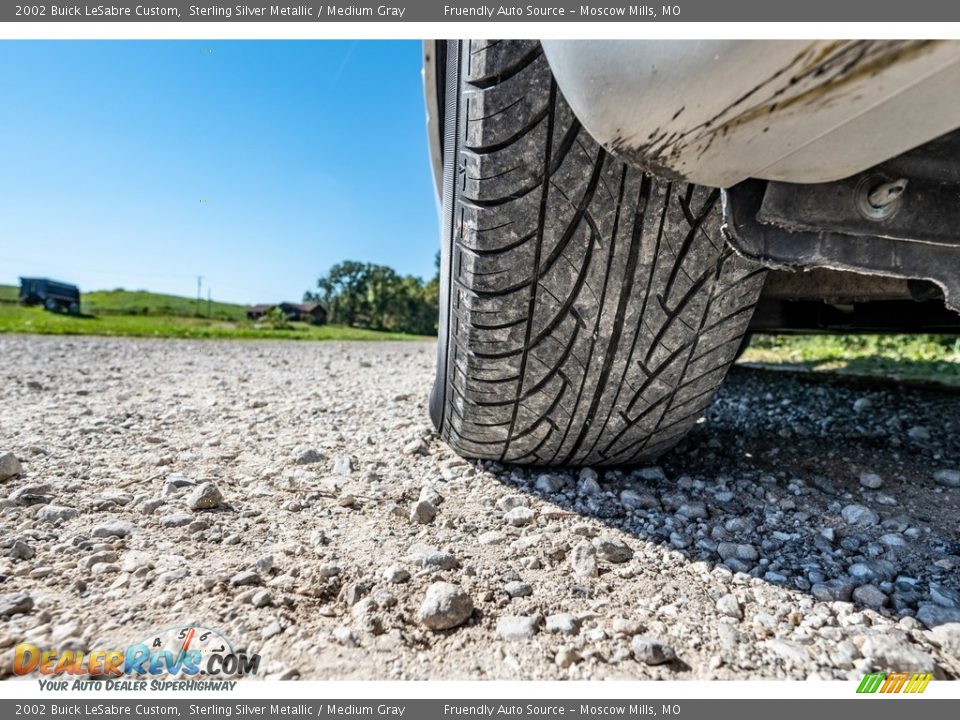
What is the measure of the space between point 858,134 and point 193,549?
3.97ft

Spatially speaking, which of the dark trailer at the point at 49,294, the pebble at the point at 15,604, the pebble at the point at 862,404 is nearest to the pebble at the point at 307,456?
the pebble at the point at 15,604

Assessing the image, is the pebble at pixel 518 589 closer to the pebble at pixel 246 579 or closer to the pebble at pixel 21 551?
the pebble at pixel 246 579

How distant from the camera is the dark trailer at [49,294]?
17859 mm

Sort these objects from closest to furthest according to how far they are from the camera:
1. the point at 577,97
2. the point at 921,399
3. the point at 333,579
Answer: the point at 577,97 < the point at 333,579 < the point at 921,399

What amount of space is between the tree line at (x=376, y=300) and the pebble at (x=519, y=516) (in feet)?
92.3

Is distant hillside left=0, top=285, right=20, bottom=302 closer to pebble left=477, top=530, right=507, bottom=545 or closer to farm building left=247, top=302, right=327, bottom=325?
farm building left=247, top=302, right=327, bottom=325

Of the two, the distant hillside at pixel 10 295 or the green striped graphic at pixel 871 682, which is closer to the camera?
the green striped graphic at pixel 871 682

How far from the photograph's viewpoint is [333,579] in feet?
2.85

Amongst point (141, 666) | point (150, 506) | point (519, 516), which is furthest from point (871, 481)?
point (150, 506)

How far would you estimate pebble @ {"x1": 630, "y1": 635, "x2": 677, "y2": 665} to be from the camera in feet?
2.33

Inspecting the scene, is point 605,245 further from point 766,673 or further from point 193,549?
point 193,549

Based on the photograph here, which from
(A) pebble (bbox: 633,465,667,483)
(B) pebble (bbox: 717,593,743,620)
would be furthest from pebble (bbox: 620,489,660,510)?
(B) pebble (bbox: 717,593,743,620)
